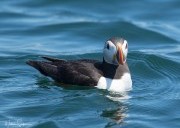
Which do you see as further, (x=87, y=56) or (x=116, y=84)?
(x=87, y=56)

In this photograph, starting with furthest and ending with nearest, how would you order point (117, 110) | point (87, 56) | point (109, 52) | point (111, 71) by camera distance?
1. point (87, 56)
2. point (111, 71)
3. point (109, 52)
4. point (117, 110)

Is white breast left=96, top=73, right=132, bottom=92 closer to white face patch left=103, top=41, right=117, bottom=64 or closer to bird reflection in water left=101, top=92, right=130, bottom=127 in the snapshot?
bird reflection in water left=101, top=92, right=130, bottom=127

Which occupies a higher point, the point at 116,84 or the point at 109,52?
the point at 109,52

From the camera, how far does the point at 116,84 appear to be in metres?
13.6

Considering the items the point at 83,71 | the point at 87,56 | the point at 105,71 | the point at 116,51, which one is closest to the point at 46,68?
the point at 83,71

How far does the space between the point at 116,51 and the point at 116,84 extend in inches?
23.4

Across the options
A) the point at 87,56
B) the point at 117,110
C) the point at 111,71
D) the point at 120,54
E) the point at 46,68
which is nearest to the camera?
the point at 117,110

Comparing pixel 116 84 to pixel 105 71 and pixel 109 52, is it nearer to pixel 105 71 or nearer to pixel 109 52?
pixel 105 71

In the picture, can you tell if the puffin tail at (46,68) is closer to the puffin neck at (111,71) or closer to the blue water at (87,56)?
the blue water at (87,56)

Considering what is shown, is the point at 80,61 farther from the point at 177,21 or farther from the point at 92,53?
the point at 177,21

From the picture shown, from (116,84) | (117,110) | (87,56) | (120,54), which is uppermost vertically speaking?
(120,54)

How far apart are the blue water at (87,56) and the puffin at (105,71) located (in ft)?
0.49

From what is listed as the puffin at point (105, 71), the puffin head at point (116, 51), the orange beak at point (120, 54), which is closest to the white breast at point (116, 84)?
the puffin at point (105, 71)

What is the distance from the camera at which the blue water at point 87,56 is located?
12.5 meters
